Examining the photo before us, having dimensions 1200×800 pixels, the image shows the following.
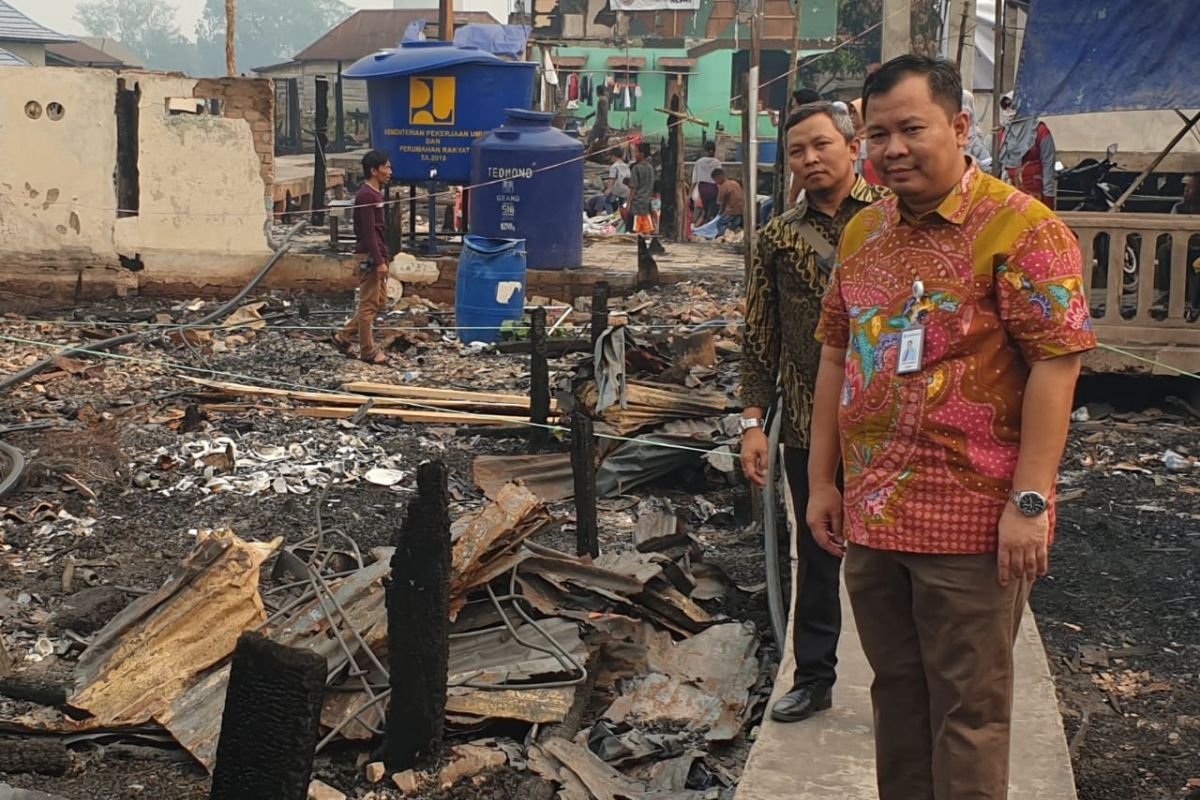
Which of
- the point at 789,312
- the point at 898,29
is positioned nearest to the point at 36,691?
the point at 789,312

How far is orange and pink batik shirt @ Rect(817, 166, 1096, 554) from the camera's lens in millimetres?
2820

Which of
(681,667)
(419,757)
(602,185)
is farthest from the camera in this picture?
(602,185)

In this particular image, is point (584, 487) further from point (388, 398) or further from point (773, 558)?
point (388, 398)

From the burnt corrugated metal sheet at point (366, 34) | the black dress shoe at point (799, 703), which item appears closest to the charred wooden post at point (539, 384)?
the black dress shoe at point (799, 703)

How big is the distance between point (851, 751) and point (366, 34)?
58517 mm

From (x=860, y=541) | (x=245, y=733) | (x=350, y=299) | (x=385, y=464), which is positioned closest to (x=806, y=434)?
(x=860, y=541)

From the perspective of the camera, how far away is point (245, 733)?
2.80 m

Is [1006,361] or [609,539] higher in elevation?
[1006,361]

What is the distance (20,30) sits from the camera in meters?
40.0

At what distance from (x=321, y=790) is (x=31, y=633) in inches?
95.6

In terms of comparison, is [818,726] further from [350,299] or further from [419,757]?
[350,299]

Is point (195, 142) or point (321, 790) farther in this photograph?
point (195, 142)

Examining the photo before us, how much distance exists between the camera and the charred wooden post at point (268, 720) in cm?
278

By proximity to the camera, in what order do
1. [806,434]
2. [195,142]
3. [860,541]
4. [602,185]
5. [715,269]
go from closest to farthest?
[860,541], [806,434], [195,142], [715,269], [602,185]
